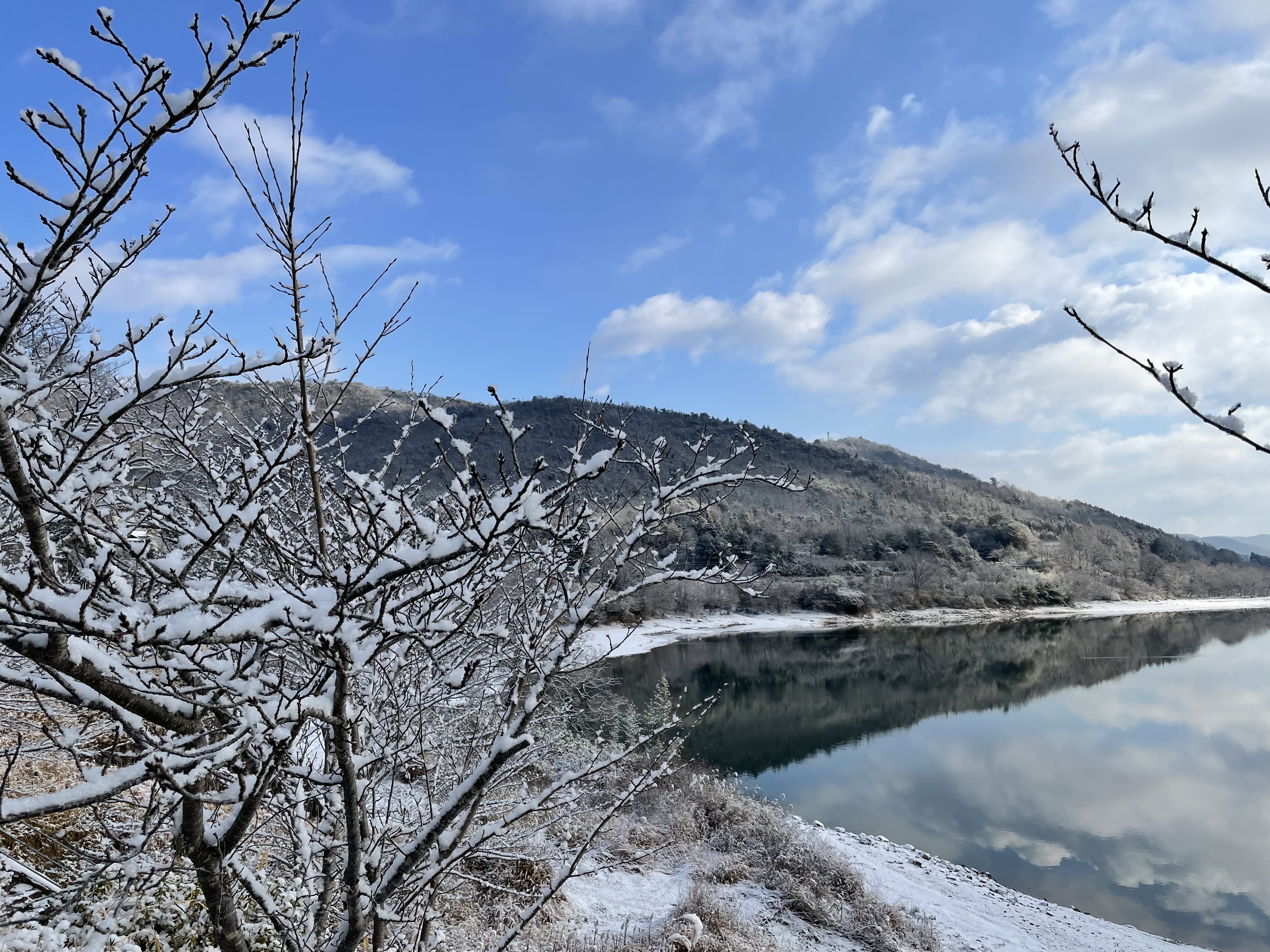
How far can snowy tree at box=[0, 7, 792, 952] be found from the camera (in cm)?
143

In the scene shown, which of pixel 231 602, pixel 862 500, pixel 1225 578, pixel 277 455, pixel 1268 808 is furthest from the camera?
pixel 862 500

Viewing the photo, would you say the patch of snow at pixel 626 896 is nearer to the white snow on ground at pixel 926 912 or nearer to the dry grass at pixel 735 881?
the white snow on ground at pixel 926 912

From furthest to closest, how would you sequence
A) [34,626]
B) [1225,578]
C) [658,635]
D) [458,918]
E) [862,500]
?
[862,500] < [1225,578] < [658,635] < [458,918] < [34,626]

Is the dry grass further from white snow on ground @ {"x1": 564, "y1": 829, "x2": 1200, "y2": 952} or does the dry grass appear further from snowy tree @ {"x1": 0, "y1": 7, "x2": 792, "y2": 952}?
snowy tree @ {"x1": 0, "y1": 7, "x2": 792, "y2": 952}

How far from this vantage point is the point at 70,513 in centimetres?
136

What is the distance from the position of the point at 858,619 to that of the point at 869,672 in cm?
1276

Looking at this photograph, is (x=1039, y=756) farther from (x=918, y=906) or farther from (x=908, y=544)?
(x=908, y=544)

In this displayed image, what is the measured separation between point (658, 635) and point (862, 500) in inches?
1570

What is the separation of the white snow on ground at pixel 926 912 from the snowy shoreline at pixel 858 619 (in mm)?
18172

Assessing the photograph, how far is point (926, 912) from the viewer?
8180 mm

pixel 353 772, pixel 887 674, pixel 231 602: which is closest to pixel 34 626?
pixel 231 602

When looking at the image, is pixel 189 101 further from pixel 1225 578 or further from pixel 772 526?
pixel 1225 578

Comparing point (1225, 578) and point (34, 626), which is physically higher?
point (34, 626)

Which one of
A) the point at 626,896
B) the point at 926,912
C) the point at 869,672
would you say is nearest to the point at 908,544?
the point at 869,672
